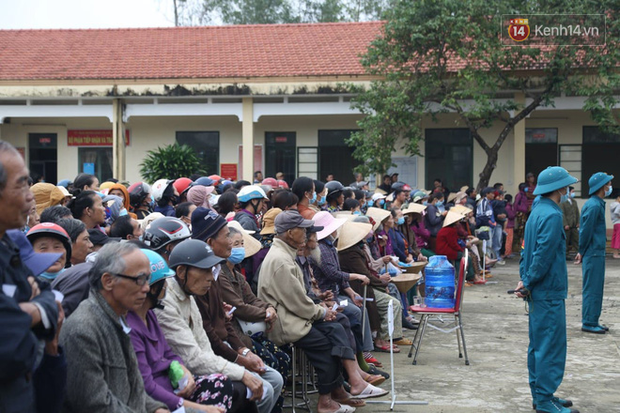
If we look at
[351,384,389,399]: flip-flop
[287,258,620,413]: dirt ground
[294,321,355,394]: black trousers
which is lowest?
[287,258,620,413]: dirt ground

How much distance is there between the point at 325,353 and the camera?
6.22 metres

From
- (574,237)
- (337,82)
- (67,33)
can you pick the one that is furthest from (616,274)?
(67,33)

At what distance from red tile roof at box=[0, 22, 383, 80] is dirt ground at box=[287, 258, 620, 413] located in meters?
11.6

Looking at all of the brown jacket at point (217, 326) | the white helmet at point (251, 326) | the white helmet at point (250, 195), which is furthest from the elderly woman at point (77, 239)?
the white helmet at point (250, 195)

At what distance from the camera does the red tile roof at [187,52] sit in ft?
70.7

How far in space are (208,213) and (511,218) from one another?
15.0 meters

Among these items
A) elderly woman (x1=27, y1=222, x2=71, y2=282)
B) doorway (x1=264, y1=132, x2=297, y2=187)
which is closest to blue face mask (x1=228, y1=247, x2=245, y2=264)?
elderly woman (x1=27, y1=222, x2=71, y2=282)

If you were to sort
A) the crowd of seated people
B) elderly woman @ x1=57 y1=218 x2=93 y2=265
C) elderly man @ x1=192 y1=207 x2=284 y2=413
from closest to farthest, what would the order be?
the crowd of seated people, elderly woman @ x1=57 y1=218 x2=93 y2=265, elderly man @ x1=192 y1=207 x2=284 y2=413

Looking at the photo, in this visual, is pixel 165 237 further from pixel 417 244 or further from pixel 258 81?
pixel 258 81

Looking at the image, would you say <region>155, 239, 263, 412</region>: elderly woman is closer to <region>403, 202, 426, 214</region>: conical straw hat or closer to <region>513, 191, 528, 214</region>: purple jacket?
<region>403, 202, 426, 214</region>: conical straw hat

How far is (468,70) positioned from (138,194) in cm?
1218

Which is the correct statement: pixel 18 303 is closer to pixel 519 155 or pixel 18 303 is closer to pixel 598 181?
pixel 598 181

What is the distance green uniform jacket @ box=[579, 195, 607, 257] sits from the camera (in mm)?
9602

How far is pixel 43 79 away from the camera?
21.4 meters
